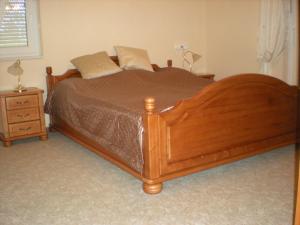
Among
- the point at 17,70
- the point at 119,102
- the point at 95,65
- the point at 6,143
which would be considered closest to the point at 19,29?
the point at 17,70

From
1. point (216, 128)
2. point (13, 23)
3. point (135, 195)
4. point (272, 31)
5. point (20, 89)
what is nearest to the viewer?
point (135, 195)

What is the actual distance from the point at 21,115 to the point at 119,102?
1.41 meters

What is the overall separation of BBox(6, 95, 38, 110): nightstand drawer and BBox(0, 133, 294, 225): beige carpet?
650 mm

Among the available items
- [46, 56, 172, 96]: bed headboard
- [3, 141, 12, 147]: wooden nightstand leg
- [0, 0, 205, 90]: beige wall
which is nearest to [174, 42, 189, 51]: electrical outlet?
[0, 0, 205, 90]: beige wall

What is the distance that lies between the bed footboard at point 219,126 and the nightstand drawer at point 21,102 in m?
1.91

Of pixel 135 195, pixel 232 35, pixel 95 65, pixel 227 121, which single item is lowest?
pixel 135 195

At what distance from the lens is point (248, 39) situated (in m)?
4.60

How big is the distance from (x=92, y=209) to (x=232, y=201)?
92 centimetres

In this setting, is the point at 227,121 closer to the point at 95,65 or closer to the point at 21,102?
the point at 95,65

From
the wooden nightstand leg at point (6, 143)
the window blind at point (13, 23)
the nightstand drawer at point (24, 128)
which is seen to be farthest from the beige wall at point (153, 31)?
the wooden nightstand leg at point (6, 143)

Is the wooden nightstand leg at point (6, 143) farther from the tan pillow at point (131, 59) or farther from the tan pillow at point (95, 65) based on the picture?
the tan pillow at point (131, 59)

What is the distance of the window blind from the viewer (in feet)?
12.9

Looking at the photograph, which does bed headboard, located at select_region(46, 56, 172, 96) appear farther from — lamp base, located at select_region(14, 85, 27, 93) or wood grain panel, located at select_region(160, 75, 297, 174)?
wood grain panel, located at select_region(160, 75, 297, 174)

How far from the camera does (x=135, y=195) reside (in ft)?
8.29
